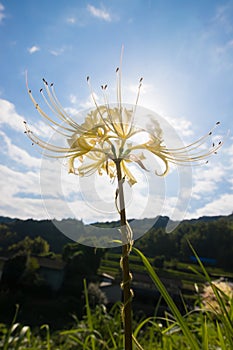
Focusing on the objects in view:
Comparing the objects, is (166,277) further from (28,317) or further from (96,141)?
(96,141)

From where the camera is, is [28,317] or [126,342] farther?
[28,317]

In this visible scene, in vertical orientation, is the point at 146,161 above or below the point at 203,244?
below

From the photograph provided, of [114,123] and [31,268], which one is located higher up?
[31,268]

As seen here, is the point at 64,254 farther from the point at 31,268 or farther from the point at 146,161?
the point at 146,161

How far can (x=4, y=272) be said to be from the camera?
31031mm

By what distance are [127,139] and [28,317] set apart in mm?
30453

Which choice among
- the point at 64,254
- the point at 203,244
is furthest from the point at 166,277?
the point at 64,254

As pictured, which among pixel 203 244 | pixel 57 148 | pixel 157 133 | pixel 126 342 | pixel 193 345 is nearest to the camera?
pixel 126 342

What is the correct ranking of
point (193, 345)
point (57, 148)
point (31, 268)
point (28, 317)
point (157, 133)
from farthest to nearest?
1. point (31, 268)
2. point (28, 317)
3. point (57, 148)
4. point (157, 133)
5. point (193, 345)

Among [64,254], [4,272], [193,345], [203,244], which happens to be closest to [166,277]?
[203,244]

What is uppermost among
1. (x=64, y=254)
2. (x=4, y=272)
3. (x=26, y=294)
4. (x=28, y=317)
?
(x=64, y=254)

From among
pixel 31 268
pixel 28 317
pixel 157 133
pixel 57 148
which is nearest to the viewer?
pixel 157 133

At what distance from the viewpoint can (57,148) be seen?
919 millimetres

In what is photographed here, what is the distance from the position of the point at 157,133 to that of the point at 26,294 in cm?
3375
